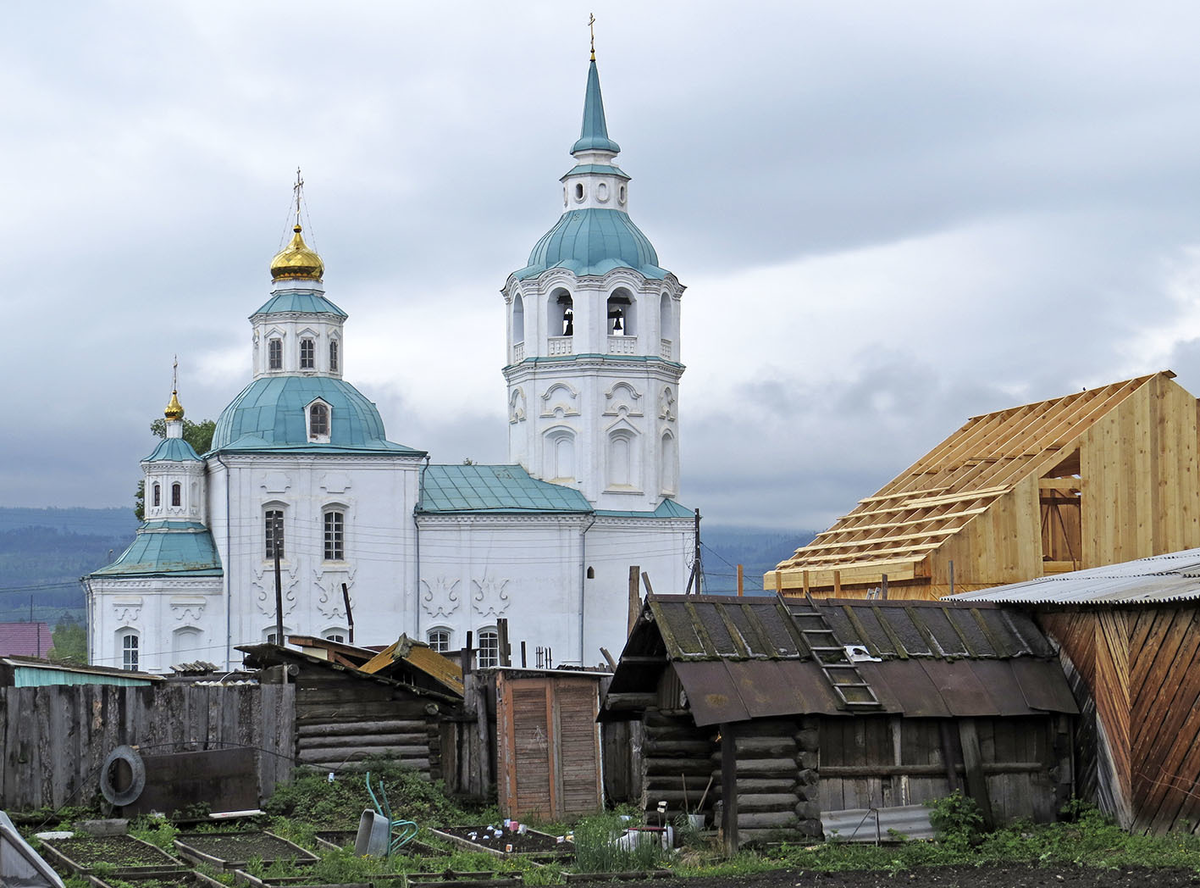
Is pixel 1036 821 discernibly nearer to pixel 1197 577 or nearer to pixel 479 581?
pixel 1197 577

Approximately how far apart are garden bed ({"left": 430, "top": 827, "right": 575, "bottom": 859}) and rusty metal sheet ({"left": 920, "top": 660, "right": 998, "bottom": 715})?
432 centimetres

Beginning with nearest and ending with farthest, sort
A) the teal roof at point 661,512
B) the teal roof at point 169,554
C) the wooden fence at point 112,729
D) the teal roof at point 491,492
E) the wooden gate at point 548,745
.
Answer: the wooden fence at point 112,729 < the wooden gate at point 548,745 < the teal roof at point 169,554 < the teal roof at point 491,492 < the teal roof at point 661,512

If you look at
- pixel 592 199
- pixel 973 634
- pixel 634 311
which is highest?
pixel 592 199

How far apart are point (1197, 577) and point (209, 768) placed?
1206 cm

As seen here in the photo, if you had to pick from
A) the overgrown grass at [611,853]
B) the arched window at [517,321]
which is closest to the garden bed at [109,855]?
the overgrown grass at [611,853]

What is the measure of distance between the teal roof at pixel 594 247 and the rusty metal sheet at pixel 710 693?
39800mm

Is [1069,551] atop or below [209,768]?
atop

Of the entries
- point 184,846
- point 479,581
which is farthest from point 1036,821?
point 479,581

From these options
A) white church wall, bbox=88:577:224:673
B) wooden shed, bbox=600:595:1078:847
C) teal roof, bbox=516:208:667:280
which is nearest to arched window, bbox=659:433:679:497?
teal roof, bbox=516:208:667:280

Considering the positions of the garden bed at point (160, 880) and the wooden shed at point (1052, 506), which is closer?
the garden bed at point (160, 880)

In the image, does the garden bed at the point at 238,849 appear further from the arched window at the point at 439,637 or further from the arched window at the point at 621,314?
the arched window at the point at 621,314

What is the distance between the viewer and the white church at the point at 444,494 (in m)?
51.6

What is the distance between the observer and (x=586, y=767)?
74.5 feet

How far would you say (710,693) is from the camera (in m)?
17.7
